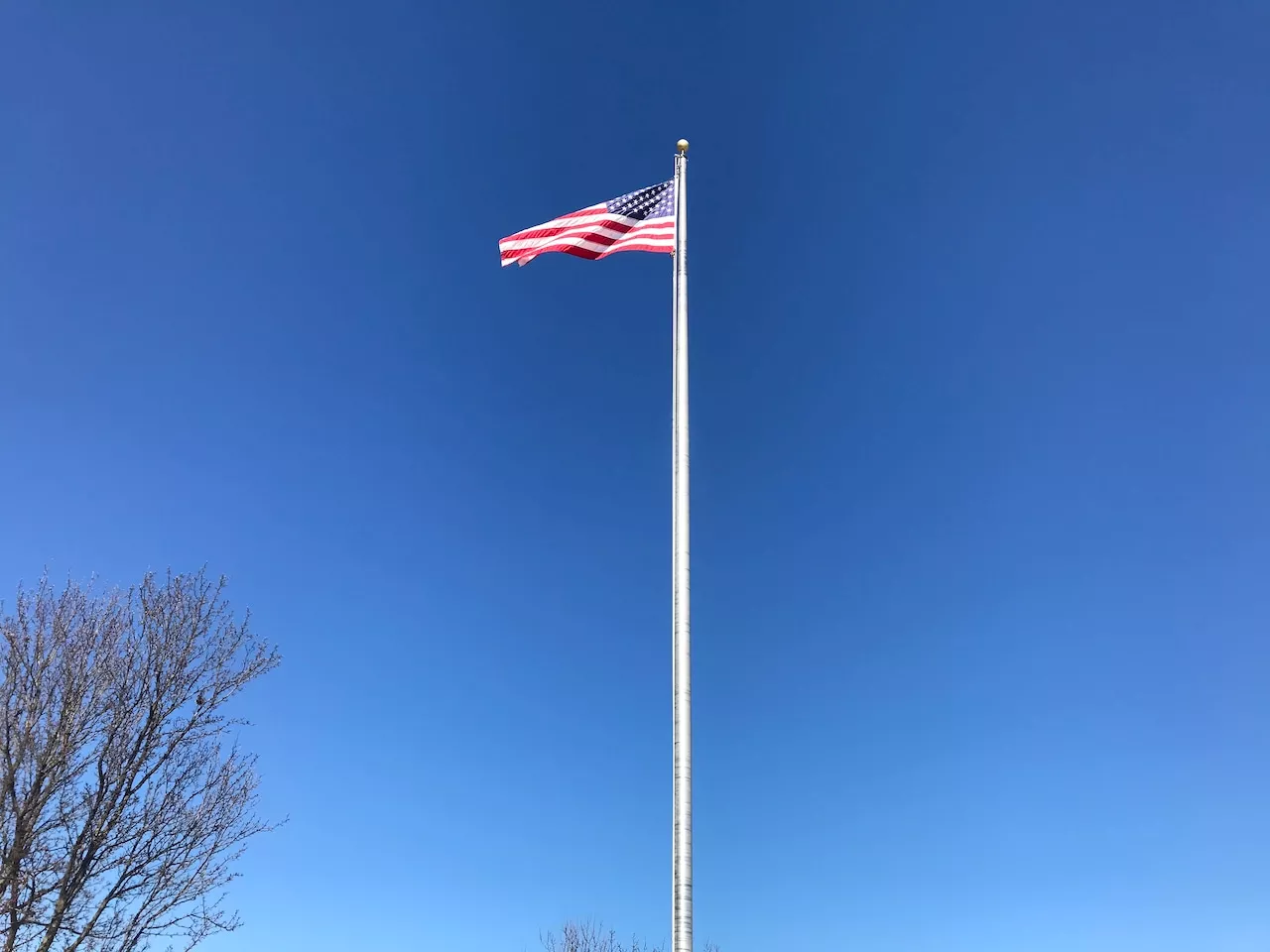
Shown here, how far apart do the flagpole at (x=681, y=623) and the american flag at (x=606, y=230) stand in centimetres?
76

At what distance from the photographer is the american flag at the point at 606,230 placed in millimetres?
17172

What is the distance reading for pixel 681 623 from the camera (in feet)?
42.3

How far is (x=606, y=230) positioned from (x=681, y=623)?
26.0ft

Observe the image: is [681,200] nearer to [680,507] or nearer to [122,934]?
[680,507]

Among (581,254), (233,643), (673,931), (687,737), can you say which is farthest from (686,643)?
(233,643)

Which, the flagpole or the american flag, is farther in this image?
the american flag

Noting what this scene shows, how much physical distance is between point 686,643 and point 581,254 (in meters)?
7.91

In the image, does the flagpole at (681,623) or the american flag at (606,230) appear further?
the american flag at (606,230)

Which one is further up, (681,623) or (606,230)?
(606,230)

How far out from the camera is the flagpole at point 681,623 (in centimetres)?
1145

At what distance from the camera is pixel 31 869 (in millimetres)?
16219

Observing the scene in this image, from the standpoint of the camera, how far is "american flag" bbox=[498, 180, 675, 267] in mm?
17172

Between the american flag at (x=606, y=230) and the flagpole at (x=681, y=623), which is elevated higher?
the american flag at (x=606, y=230)

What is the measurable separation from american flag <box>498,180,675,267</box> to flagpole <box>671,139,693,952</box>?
76cm
